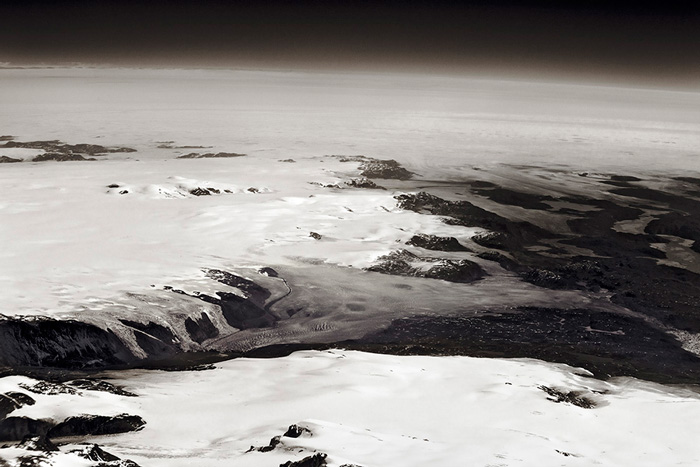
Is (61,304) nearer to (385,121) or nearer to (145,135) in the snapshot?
(145,135)

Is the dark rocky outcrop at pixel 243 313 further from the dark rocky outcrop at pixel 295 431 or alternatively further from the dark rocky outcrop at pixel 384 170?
the dark rocky outcrop at pixel 384 170

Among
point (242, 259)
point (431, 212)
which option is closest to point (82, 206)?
point (242, 259)

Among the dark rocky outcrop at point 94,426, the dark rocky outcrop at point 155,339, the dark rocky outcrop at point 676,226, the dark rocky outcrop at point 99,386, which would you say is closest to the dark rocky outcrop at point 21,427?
the dark rocky outcrop at point 94,426

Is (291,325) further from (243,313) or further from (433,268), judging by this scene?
(433,268)

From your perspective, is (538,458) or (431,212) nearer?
(538,458)

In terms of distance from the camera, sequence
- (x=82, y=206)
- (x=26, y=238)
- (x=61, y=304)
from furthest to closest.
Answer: (x=82, y=206)
(x=26, y=238)
(x=61, y=304)
